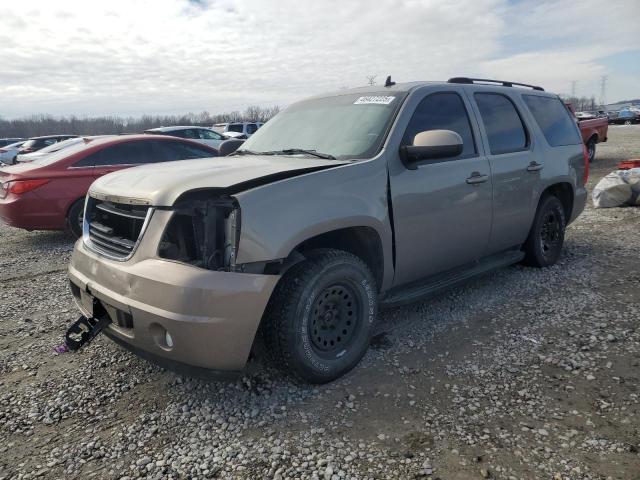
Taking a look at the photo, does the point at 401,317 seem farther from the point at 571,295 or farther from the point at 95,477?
the point at 95,477

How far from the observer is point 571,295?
4.48 meters

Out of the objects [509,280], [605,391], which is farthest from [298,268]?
[509,280]

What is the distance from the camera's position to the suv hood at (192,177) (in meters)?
2.67

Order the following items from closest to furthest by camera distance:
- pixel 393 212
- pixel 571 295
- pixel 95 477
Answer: pixel 95 477
pixel 393 212
pixel 571 295

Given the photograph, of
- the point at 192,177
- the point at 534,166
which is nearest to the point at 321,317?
the point at 192,177

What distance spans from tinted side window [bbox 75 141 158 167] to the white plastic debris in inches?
304

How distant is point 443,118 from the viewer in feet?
12.8

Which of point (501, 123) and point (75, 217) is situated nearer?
point (501, 123)

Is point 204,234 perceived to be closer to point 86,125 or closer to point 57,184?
point 57,184

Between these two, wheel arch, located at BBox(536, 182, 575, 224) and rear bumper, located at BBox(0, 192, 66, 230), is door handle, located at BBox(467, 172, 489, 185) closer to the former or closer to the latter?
wheel arch, located at BBox(536, 182, 575, 224)

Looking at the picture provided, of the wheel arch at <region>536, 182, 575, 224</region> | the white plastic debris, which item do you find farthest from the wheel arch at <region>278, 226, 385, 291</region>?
the white plastic debris

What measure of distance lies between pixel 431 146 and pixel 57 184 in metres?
5.70

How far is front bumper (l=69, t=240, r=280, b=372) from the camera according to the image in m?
2.50

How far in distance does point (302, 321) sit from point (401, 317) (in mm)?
1539
